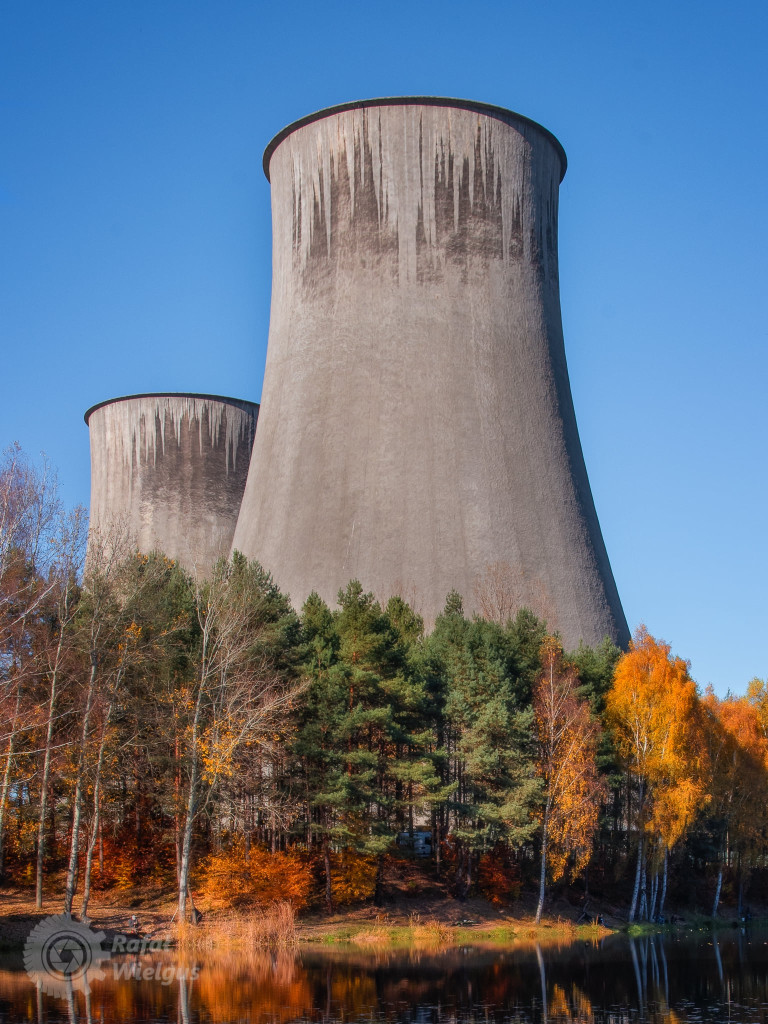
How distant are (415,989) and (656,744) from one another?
36.3 feet

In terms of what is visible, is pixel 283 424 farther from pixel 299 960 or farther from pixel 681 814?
pixel 299 960

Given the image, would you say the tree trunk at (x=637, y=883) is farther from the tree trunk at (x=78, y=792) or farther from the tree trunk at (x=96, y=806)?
the tree trunk at (x=78, y=792)

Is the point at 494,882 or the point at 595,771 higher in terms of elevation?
the point at 595,771

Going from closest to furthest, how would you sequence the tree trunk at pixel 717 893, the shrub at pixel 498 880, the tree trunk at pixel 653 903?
the shrub at pixel 498 880
the tree trunk at pixel 653 903
the tree trunk at pixel 717 893

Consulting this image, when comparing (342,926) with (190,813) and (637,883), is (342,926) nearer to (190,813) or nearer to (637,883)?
(190,813)

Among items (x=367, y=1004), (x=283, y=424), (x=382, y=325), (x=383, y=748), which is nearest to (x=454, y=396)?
(x=382, y=325)

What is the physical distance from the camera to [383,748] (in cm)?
2095

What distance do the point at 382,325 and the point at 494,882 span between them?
12053mm

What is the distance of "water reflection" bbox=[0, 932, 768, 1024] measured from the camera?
11.6 metres

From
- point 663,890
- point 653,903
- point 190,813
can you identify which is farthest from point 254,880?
point 663,890

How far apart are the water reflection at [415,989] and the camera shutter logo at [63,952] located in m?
0.32

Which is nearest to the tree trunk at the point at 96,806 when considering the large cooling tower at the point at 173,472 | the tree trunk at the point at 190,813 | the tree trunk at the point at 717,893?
the tree trunk at the point at 190,813

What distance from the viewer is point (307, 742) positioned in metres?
19.5

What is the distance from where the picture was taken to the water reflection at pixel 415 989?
1155cm
